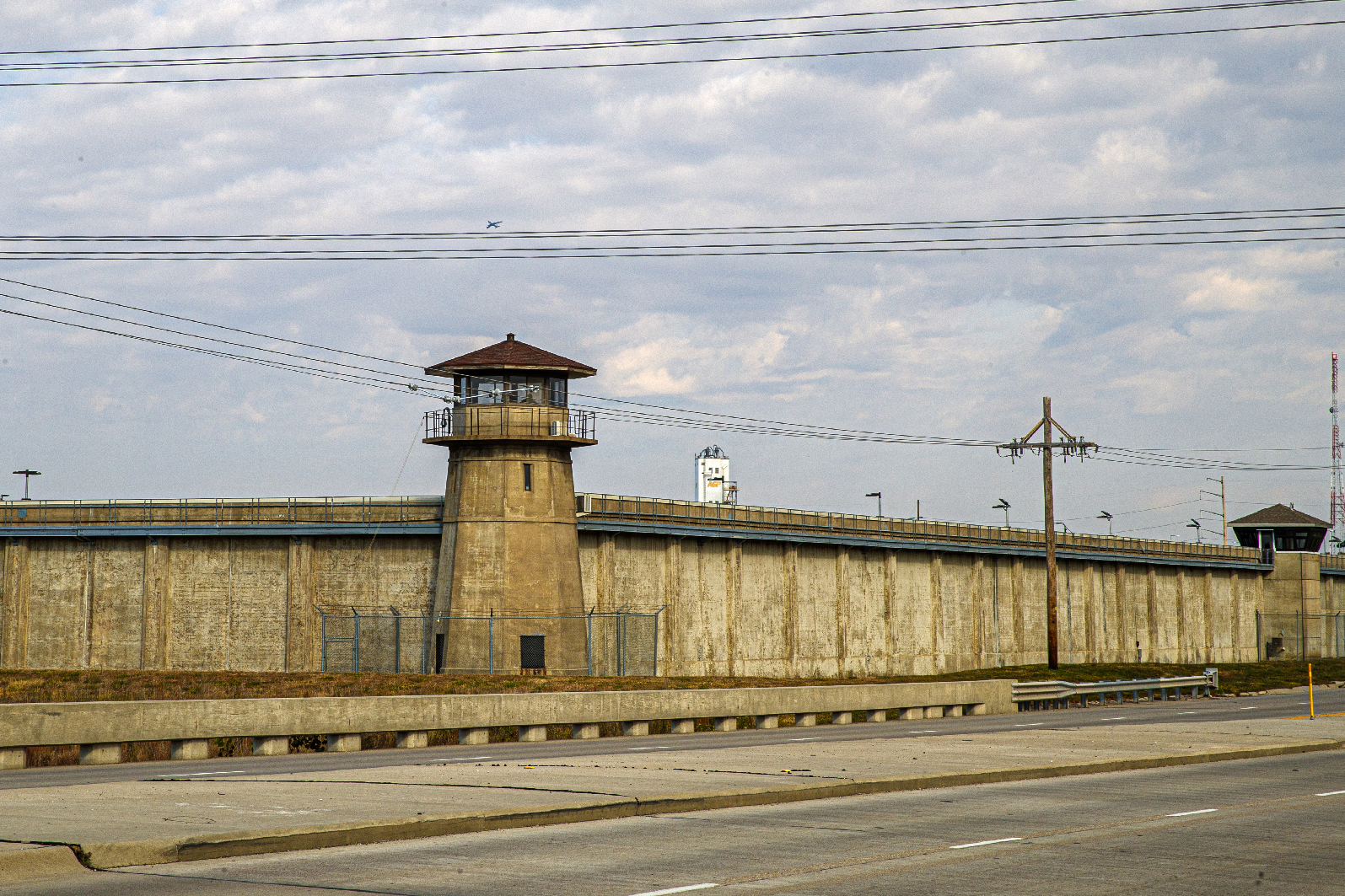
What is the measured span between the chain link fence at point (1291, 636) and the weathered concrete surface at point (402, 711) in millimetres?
58176

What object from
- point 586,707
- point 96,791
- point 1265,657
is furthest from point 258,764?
point 1265,657

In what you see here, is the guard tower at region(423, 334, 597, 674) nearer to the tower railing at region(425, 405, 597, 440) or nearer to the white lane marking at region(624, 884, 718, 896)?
the tower railing at region(425, 405, 597, 440)

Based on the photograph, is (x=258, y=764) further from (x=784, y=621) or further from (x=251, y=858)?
(x=784, y=621)

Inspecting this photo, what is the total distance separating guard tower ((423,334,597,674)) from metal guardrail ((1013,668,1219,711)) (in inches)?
553

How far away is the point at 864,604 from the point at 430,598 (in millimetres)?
19686

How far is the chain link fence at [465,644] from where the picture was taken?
43312mm

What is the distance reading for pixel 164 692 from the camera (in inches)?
1272

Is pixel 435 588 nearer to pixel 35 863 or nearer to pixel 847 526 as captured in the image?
pixel 847 526

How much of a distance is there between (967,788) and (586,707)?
11.7 metres

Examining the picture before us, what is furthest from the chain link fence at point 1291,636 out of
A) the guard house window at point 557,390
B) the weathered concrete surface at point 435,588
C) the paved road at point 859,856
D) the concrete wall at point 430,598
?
the paved road at point 859,856

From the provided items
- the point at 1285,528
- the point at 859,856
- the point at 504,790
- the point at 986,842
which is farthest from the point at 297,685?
the point at 1285,528

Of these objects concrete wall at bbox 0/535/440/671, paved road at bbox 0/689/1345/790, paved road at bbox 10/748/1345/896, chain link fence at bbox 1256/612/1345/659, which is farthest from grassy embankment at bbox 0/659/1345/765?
chain link fence at bbox 1256/612/1345/659

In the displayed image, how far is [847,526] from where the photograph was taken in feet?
183

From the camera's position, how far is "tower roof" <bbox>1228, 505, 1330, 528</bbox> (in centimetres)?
9312
